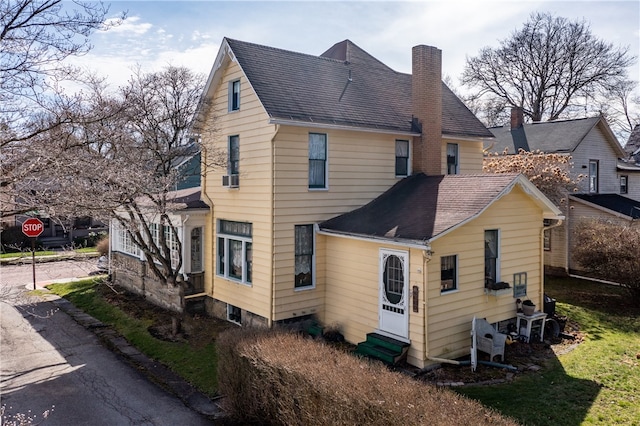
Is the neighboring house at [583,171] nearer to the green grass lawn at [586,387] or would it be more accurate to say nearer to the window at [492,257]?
the green grass lawn at [586,387]

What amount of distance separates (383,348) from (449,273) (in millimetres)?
2427

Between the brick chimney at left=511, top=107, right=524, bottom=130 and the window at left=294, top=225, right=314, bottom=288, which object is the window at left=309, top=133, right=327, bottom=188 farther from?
the brick chimney at left=511, top=107, right=524, bottom=130

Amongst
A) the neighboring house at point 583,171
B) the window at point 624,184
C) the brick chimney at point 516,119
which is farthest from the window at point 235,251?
the window at point 624,184

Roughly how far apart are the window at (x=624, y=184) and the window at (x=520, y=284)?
1719cm

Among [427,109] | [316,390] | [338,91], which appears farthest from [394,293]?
[338,91]

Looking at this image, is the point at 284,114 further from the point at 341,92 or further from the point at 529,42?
the point at 529,42

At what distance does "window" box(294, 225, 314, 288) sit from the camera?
1322 cm

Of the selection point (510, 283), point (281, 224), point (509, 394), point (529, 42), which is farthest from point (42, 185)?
point (529, 42)

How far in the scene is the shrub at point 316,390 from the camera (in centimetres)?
562

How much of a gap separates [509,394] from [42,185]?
9.26 metres

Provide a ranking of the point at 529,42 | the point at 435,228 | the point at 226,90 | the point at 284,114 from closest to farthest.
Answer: the point at 435,228
the point at 284,114
the point at 226,90
the point at 529,42

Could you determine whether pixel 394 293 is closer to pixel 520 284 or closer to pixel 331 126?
pixel 520 284

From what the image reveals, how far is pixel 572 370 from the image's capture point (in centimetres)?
1052

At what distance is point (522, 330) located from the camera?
12.6 m
